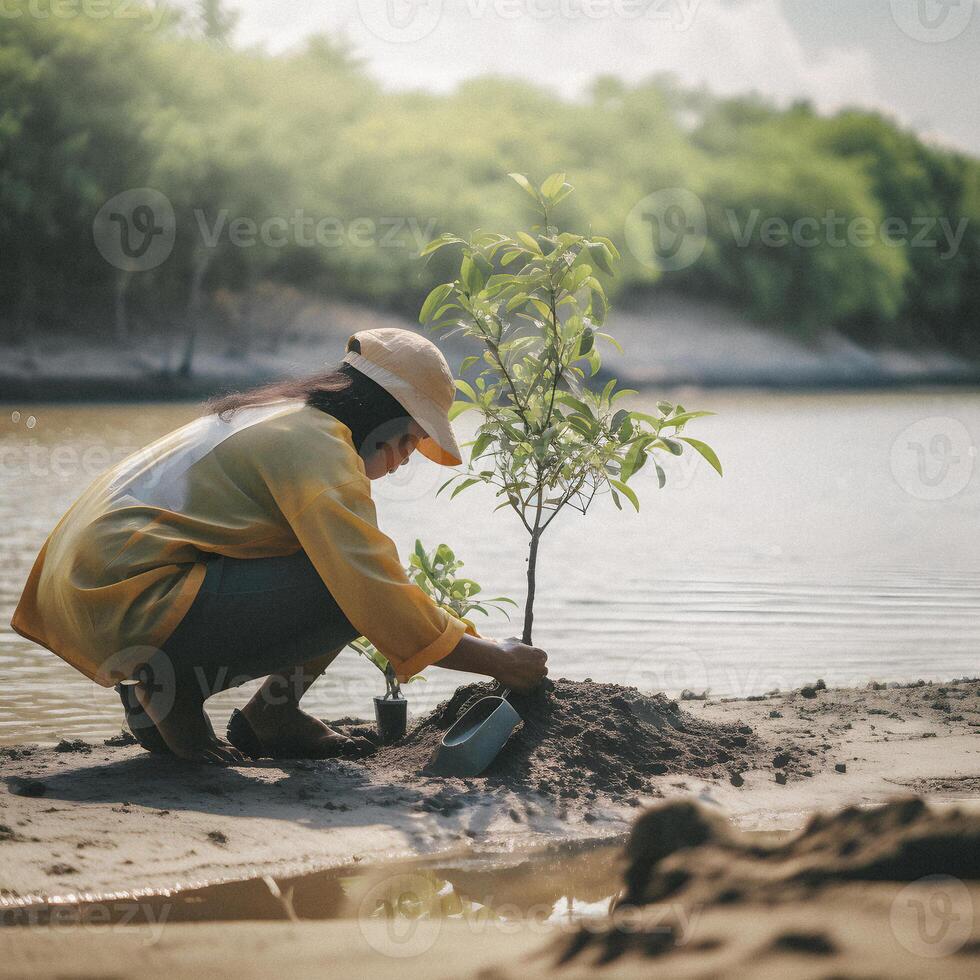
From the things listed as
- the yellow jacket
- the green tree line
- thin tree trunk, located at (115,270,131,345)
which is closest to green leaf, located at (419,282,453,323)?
the yellow jacket

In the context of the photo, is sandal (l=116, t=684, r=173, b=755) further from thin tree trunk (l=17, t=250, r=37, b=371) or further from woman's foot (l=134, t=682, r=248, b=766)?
thin tree trunk (l=17, t=250, r=37, b=371)

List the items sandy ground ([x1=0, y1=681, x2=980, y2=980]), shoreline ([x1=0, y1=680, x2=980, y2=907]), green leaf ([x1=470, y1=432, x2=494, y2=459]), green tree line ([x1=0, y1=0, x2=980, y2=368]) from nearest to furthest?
sandy ground ([x1=0, y1=681, x2=980, y2=980]) → shoreline ([x1=0, y1=680, x2=980, y2=907]) → green leaf ([x1=470, y1=432, x2=494, y2=459]) → green tree line ([x1=0, y1=0, x2=980, y2=368])

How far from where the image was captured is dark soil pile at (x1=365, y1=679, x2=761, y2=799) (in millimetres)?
3352

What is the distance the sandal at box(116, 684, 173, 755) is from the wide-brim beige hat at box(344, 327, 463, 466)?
1.04 meters

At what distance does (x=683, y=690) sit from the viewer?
482 centimetres

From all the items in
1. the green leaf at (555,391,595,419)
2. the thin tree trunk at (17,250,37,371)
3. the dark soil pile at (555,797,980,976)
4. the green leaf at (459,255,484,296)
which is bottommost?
the dark soil pile at (555,797,980,976)

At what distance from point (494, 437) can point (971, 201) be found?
6396 centimetres

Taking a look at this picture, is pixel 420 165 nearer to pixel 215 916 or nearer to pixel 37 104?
pixel 37 104

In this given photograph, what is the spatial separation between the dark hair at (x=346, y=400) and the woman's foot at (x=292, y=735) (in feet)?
2.83

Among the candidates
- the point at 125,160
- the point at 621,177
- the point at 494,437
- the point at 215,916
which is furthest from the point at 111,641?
the point at 621,177

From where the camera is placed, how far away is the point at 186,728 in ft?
10.7

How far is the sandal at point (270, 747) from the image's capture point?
3.59 meters

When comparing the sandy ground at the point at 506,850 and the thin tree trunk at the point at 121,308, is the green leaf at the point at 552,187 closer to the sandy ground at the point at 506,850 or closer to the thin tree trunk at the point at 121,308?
the sandy ground at the point at 506,850

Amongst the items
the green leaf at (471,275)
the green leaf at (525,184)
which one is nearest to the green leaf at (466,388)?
the green leaf at (471,275)
